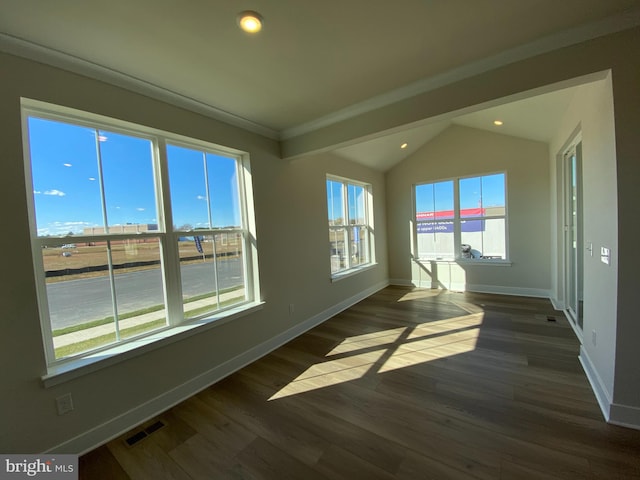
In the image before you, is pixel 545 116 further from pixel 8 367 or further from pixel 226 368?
pixel 8 367

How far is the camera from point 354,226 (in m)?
5.03

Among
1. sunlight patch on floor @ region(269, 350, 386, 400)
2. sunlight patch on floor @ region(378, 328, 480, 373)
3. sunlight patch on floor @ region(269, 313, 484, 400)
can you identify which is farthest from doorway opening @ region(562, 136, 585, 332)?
sunlight patch on floor @ region(269, 350, 386, 400)

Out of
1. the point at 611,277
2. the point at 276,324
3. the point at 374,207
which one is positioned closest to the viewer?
the point at 611,277

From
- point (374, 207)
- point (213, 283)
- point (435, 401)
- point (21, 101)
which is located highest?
point (21, 101)

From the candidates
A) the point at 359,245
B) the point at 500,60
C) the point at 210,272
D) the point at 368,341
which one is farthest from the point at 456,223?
the point at 210,272

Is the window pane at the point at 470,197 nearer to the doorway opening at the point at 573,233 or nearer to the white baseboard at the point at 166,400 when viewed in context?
the doorway opening at the point at 573,233

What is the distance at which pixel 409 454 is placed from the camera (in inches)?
63.1

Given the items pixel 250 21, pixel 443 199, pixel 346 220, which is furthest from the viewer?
pixel 443 199

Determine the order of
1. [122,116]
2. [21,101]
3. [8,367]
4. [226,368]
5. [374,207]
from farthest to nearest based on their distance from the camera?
[374,207] → [226,368] → [122,116] → [21,101] → [8,367]

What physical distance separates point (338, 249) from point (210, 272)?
2.39 m

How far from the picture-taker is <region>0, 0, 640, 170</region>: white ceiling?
1401mm

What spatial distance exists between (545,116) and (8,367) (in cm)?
538

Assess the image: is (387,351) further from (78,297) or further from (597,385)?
(78,297)

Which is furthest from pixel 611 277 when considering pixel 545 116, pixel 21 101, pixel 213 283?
pixel 21 101
